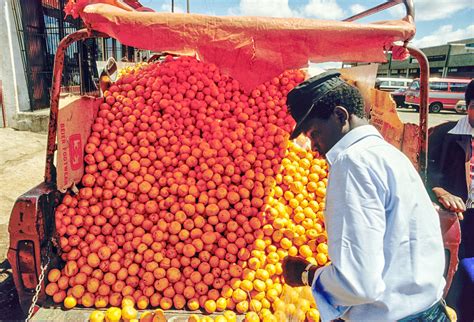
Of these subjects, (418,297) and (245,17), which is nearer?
(418,297)

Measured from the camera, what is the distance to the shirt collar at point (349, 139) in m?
1.47

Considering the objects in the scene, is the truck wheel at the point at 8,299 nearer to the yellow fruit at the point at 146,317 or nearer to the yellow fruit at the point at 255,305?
the yellow fruit at the point at 146,317

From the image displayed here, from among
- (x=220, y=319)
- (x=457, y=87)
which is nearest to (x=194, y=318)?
(x=220, y=319)

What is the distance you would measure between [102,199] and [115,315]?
3.23 feet

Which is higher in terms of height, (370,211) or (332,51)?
(332,51)

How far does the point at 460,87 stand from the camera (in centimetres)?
2191

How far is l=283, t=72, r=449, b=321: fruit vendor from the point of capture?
1.32 metres

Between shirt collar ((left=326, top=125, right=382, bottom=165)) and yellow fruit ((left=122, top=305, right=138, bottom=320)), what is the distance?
6.20ft

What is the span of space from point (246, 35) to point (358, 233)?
5.25ft

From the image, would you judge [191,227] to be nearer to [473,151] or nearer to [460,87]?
[473,151]

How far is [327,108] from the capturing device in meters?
1.53

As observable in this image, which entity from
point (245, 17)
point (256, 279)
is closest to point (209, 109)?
point (245, 17)

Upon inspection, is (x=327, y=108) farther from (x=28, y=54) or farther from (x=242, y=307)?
(x=28, y=54)

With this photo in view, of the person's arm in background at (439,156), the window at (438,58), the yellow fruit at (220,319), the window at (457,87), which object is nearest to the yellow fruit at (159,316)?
the yellow fruit at (220,319)
